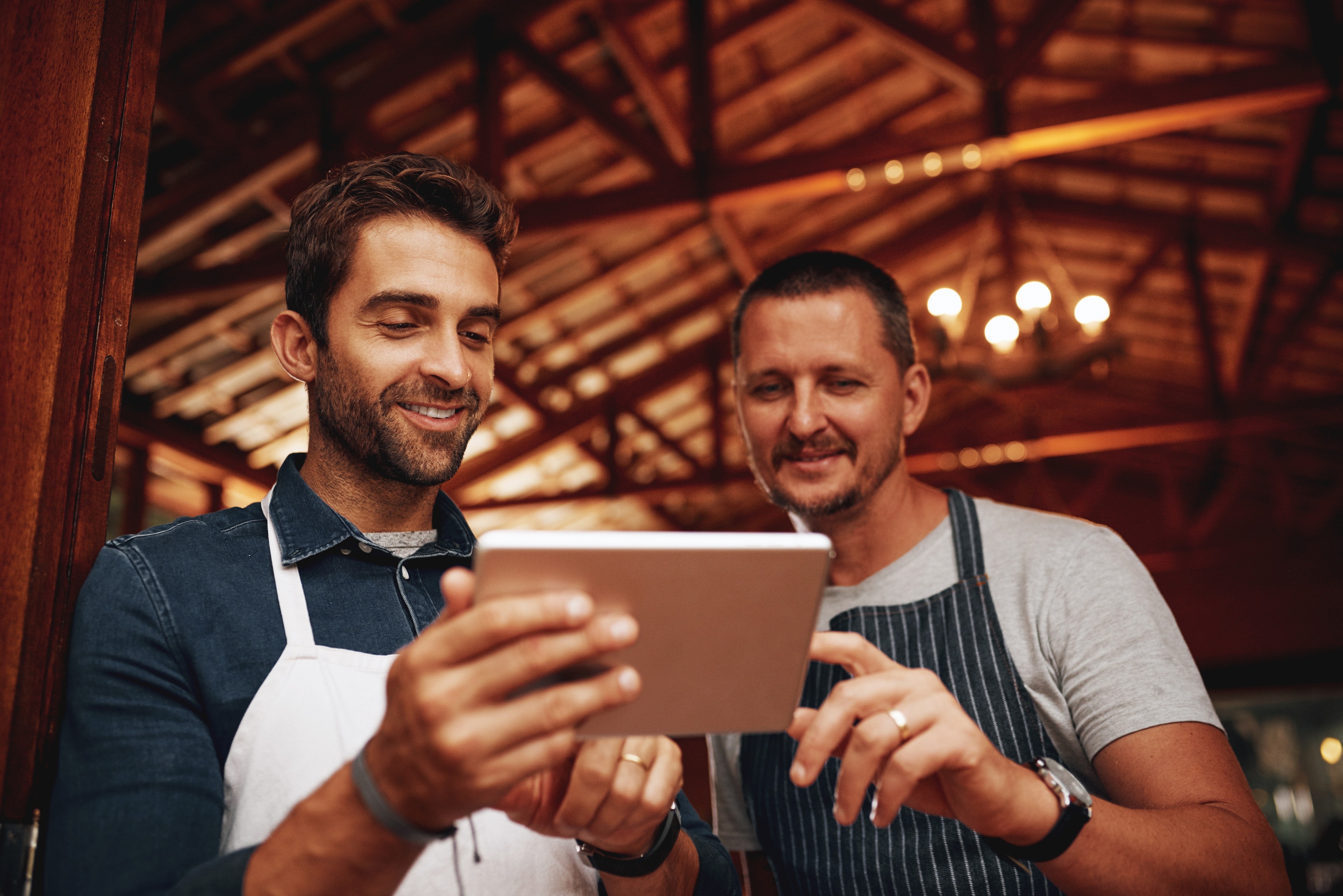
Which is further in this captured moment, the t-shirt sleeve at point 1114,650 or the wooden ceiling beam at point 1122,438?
the wooden ceiling beam at point 1122,438

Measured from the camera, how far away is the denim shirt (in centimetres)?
105

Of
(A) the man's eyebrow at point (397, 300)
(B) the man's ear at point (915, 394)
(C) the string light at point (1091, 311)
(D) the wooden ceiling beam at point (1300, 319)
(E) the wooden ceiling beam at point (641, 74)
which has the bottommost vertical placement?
(A) the man's eyebrow at point (397, 300)

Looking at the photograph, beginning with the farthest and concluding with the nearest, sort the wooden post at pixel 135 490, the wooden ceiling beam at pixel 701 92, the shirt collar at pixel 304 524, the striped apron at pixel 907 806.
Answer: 1. the wooden post at pixel 135 490
2. the wooden ceiling beam at pixel 701 92
3. the striped apron at pixel 907 806
4. the shirt collar at pixel 304 524

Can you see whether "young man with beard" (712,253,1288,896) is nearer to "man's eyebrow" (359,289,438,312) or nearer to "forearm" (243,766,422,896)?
"forearm" (243,766,422,896)

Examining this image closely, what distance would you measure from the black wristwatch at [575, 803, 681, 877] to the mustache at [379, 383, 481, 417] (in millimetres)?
678

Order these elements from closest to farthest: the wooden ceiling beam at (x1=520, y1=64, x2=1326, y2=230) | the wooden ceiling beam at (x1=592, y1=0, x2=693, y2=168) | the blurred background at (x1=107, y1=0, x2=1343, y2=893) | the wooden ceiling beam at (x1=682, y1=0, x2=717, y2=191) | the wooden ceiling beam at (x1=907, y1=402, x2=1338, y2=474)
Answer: the wooden ceiling beam at (x1=520, y1=64, x2=1326, y2=230)
the blurred background at (x1=107, y1=0, x2=1343, y2=893)
the wooden ceiling beam at (x1=682, y1=0, x2=717, y2=191)
the wooden ceiling beam at (x1=592, y1=0, x2=693, y2=168)
the wooden ceiling beam at (x1=907, y1=402, x2=1338, y2=474)

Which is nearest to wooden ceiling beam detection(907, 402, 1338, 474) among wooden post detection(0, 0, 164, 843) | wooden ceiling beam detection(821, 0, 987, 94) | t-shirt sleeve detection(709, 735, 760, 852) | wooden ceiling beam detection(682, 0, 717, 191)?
wooden ceiling beam detection(821, 0, 987, 94)

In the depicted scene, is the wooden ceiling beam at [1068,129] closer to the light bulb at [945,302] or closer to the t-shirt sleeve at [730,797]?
the light bulb at [945,302]


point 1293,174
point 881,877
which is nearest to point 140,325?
point 881,877

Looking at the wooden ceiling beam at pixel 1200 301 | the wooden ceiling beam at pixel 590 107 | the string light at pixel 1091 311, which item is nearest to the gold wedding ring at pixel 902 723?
Result: the wooden ceiling beam at pixel 590 107

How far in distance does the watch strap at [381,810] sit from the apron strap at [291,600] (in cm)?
47

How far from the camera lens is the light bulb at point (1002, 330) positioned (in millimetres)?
6180

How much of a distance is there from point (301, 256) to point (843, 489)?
113 cm

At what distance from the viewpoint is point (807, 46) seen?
7.84 m
